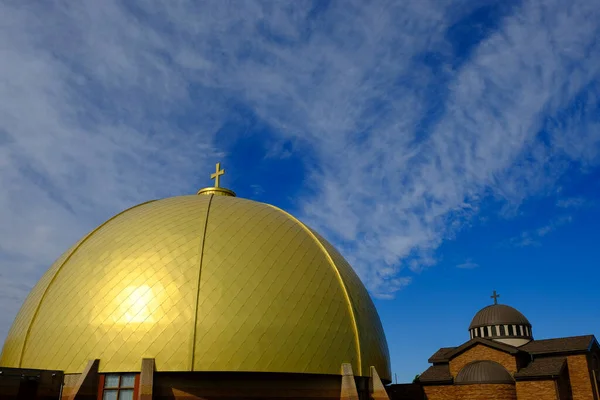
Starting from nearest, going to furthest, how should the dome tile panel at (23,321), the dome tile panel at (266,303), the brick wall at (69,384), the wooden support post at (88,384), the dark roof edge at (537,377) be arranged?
the wooden support post at (88,384) → the brick wall at (69,384) → the dome tile panel at (266,303) → the dome tile panel at (23,321) → the dark roof edge at (537,377)

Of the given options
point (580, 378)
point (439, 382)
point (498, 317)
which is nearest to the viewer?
point (580, 378)

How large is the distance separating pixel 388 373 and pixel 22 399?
1255 cm

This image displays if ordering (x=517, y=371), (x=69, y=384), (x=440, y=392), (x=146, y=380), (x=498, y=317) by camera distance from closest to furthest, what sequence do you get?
(x=146, y=380) < (x=69, y=384) < (x=517, y=371) < (x=440, y=392) < (x=498, y=317)

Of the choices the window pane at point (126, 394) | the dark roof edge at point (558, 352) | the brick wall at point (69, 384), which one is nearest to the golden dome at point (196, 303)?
the brick wall at point (69, 384)

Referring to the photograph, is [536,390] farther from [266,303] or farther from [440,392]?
[266,303]

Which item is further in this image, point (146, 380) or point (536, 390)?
point (536, 390)

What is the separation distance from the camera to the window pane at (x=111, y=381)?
44.7 feet

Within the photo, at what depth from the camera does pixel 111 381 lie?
537 inches

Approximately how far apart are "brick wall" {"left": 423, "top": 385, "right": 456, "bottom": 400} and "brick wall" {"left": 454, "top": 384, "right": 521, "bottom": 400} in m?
1.04

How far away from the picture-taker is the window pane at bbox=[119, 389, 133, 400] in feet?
44.3

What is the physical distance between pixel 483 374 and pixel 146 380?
85.9 feet

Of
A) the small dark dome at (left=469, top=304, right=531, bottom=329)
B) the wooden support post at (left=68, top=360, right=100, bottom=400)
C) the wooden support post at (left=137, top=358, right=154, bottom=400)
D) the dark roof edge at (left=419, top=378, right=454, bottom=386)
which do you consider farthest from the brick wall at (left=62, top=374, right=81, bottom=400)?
the small dark dome at (left=469, top=304, right=531, bottom=329)

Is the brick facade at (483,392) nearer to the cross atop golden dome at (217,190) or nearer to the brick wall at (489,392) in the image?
the brick wall at (489,392)

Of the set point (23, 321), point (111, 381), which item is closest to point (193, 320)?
point (111, 381)
